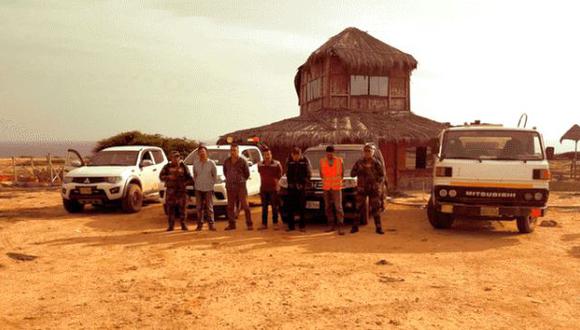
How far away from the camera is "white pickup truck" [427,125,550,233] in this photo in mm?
8664

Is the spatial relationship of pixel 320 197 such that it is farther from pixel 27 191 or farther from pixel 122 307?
pixel 27 191

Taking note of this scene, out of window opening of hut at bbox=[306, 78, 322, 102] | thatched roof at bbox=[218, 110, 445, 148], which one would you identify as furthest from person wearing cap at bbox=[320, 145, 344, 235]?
window opening of hut at bbox=[306, 78, 322, 102]

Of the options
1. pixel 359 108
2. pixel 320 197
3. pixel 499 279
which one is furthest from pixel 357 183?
pixel 359 108

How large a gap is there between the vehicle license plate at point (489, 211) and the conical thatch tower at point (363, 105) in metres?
10.1

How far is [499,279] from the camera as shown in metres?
6.08

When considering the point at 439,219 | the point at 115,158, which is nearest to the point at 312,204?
the point at 439,219

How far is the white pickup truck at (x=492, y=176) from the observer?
866 cm

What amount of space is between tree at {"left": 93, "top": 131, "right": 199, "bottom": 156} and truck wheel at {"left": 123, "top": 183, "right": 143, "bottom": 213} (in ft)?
38.6

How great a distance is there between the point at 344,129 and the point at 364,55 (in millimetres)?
4764

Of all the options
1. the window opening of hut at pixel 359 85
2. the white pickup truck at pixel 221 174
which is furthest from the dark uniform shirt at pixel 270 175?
the window opening of hut at pixel 359 85

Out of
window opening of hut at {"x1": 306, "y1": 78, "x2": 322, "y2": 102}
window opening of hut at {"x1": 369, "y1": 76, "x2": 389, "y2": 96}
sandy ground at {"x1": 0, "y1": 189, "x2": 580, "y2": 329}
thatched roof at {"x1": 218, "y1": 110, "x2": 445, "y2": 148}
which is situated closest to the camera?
sandy ground at {"x1": 0, "y1": 189, "x2": 580, "y2": 329}

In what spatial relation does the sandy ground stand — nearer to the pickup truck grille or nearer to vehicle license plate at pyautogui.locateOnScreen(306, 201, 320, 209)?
vehicle license plate at pyautogui.locateOnScreen(306, 201, 320, 209)

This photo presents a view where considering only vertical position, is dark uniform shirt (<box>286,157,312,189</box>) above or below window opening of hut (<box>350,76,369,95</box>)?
below

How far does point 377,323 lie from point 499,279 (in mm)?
2521
